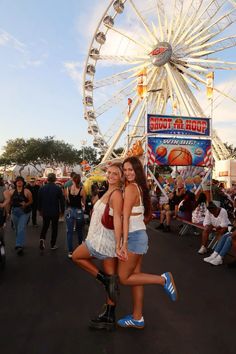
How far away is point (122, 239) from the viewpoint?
324cm

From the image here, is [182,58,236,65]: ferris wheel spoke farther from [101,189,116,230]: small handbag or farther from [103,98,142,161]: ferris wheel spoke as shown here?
[101,189,116,230]: small handbag

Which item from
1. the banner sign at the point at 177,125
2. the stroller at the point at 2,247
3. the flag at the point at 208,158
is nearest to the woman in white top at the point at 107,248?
the stroller at the point at 2,247

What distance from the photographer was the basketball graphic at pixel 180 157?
1247 cm

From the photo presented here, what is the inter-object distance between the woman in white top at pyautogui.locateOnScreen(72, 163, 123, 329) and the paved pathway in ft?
0.62

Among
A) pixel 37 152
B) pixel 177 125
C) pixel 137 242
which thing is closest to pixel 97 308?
pixel 137 242

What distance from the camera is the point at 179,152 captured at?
1258 cm

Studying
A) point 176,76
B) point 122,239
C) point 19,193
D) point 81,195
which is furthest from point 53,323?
point 176,76

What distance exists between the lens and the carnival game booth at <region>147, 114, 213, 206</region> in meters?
12.4

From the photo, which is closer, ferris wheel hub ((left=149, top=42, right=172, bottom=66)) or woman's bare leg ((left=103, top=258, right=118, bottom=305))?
woman's bare leg ((left=103, top=258, right=118, bottom=305))

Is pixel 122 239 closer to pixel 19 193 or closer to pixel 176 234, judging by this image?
pixel 19 193

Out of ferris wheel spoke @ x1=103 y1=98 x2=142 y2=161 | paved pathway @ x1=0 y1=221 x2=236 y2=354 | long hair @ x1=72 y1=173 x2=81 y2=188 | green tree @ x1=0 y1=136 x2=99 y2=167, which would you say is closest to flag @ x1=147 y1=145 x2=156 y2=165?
long hair @ x1=72 y1=173 x2=81 y2=188

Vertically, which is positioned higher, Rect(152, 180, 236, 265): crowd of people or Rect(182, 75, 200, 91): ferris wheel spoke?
Rect(182, 75, 200, 91): ferris wheel spoke

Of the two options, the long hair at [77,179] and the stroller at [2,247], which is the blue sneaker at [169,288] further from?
the long hair at [77,179]

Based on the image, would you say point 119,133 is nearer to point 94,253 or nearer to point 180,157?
point 180,157
